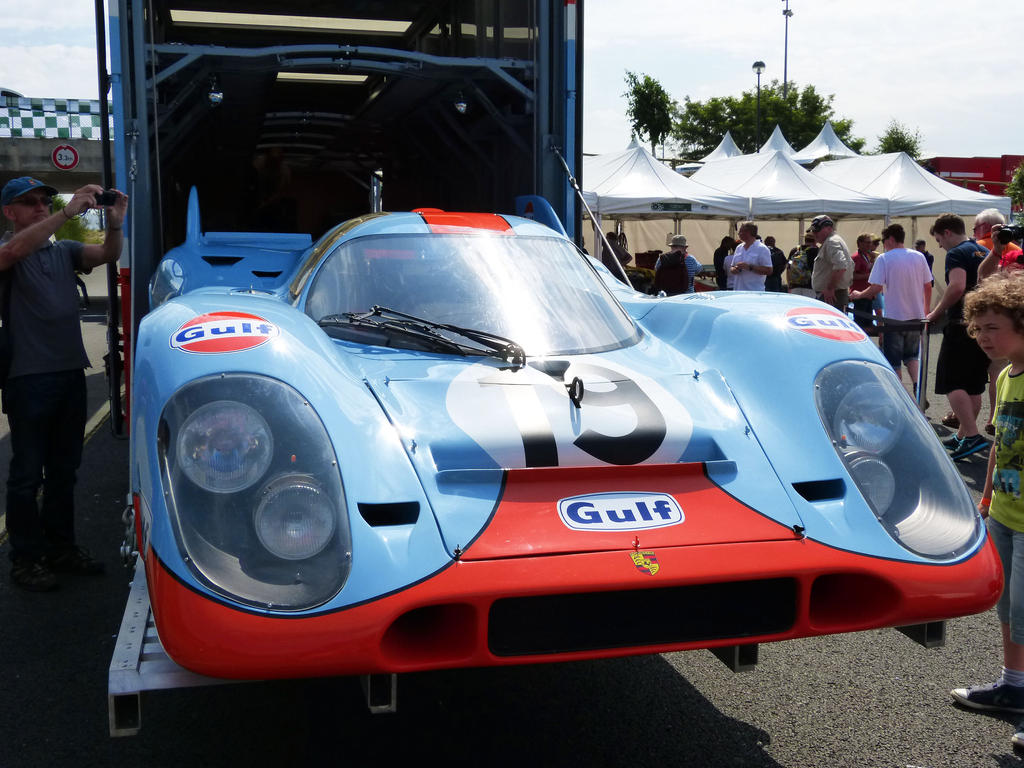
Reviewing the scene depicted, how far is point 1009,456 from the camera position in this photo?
2.79 metres

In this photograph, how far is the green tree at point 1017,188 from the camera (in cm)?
4094

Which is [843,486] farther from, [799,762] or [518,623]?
[518,623]

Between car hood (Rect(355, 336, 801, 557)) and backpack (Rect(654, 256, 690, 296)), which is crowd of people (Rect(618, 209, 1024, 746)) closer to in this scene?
backpack (Rect(654, 256, 690, 296))

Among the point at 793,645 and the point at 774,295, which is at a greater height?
the point at 774,295

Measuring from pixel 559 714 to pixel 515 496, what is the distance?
2.91 feet

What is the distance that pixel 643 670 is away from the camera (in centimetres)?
315

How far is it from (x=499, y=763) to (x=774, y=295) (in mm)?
1754

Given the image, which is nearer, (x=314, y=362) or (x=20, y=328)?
(x=314, y=362)

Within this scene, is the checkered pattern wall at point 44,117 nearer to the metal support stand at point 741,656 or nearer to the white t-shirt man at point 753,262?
the white t-shirt man at point 753,262

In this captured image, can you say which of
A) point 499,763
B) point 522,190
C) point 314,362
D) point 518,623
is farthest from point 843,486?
point 522,190

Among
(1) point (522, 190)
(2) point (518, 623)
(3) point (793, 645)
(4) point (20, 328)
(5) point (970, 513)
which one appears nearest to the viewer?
(2) point (518, 623)

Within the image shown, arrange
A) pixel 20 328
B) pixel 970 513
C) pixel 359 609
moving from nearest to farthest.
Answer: pixel 359 609
pixel 970 513
pixel 20 328

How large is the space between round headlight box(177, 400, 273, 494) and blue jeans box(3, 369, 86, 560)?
1.97 metres

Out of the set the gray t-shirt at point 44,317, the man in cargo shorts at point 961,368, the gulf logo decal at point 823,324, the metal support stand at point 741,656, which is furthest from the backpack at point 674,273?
the metal support stand at point 741,656
